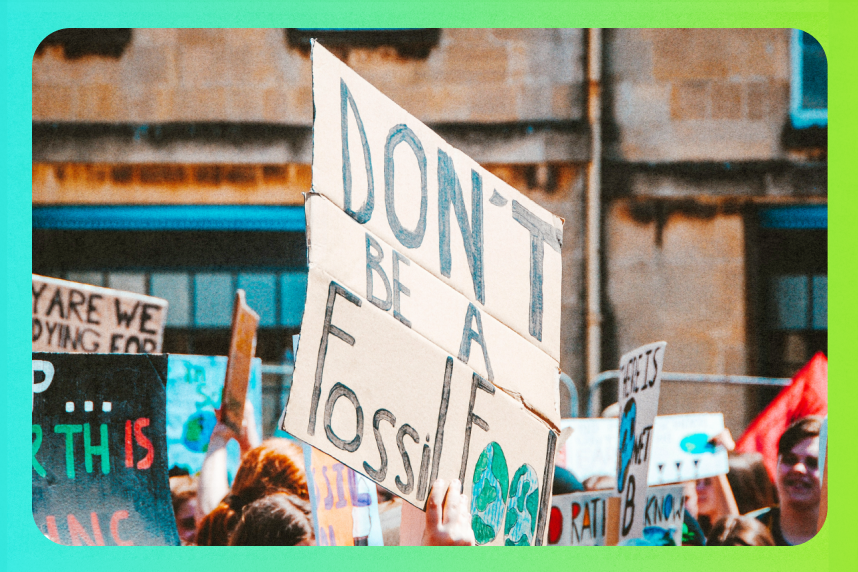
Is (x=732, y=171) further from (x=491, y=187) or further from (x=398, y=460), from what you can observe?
(x=398, y=460)

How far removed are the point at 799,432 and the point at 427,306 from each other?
88.0 inches

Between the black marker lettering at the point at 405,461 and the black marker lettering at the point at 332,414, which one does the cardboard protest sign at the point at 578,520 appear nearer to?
the black marker lettering at the point at 405,461

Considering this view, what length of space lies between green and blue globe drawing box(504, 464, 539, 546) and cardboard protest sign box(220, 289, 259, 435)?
136cm

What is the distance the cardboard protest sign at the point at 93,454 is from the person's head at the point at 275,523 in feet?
0.85

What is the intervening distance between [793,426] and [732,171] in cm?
110

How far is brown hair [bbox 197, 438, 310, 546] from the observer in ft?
10.2

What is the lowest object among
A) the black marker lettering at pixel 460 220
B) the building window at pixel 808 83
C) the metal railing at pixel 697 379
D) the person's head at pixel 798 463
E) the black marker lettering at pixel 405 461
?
the person's head at pixel 798 463

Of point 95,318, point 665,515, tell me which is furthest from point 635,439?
point 95,318

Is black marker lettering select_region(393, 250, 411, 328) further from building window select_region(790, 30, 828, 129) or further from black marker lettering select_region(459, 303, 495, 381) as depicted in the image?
building window select_region(790, 30, 828, 129)

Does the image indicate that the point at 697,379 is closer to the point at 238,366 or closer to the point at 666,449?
the point at 666,449

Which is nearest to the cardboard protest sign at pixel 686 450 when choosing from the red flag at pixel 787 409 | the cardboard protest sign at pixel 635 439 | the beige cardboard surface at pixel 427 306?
the red flag at pixel 787 409

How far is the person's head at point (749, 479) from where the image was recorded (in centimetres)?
333

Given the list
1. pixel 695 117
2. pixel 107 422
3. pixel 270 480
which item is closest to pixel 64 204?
pixel 107 422

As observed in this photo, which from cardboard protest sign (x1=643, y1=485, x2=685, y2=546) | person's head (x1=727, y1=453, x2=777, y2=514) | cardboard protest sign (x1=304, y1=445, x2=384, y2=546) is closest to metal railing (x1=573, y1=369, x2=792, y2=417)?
person's head (x1=727, y1=453, x2=777, y2=514)
